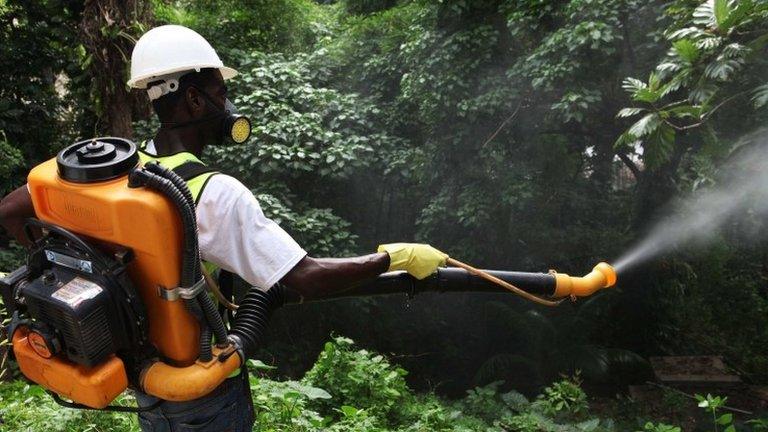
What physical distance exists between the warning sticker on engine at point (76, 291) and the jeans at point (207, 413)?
55cm

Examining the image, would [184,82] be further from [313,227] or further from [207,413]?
[313,227]

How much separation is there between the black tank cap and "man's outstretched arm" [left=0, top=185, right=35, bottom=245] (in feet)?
1.29

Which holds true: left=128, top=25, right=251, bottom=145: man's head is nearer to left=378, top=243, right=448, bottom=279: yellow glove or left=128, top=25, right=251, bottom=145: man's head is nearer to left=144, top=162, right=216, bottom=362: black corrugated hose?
left=144, top=162, right=216, bottom=362: black corrugated hose

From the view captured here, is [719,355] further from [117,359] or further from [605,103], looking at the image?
[117,359]

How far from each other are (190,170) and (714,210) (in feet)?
25.9

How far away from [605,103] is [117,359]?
6498 millimetres

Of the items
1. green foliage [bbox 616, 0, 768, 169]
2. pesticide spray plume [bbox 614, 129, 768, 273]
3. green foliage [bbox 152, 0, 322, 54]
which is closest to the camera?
green foliage [bbox 616, 0, 768, 169]

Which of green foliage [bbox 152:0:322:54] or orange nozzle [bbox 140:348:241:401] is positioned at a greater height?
green foliage [bbox 152:0:322:54]

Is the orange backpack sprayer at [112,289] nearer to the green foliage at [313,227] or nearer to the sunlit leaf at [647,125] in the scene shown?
the sunlit leaf at [647,125]

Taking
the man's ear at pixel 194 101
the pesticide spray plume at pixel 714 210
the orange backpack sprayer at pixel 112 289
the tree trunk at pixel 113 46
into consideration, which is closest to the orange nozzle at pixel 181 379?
the orange backpack sprayer at pixel 112 289

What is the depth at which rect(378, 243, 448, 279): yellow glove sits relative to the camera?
6.31ft

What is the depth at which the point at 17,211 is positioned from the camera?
1.77 m

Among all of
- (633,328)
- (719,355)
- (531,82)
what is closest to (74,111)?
(531,82)

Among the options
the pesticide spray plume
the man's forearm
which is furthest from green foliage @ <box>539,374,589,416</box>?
the man's forearm
